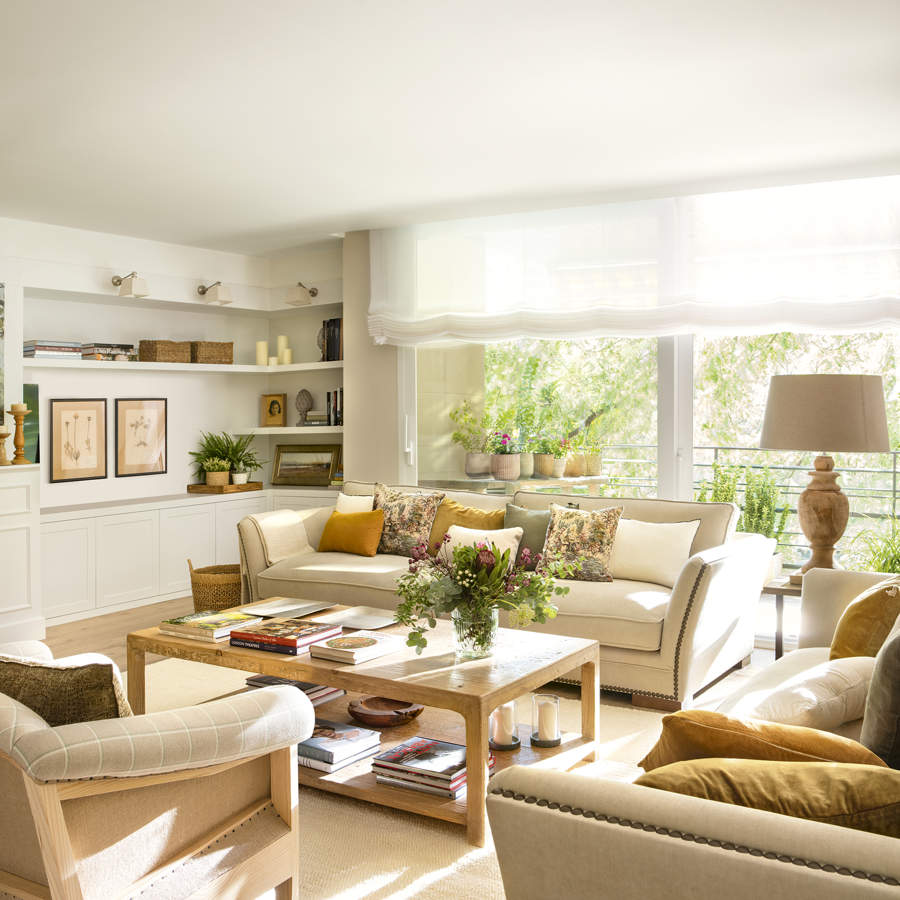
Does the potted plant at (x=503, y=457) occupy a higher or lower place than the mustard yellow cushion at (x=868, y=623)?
higher

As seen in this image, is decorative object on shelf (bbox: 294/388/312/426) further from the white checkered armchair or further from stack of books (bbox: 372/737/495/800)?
the white checkered armchair

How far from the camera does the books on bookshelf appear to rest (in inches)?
123

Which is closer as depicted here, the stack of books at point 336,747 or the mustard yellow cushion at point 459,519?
the stack of books at point 336,747

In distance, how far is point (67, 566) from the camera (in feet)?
19.0

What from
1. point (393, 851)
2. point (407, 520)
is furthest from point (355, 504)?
point (393, 851)

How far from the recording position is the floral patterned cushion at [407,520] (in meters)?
5.11

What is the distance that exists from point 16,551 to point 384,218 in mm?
A: 2945

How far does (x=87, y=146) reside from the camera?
416 cm

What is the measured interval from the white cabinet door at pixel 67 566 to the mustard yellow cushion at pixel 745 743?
4938mm

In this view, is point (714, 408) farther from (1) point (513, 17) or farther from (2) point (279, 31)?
(2) point (279, 31)

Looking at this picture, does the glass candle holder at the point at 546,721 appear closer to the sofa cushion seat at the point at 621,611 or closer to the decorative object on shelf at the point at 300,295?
the sofa cushion seat at the point at 621,611

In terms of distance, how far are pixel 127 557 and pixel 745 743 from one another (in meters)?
5.30

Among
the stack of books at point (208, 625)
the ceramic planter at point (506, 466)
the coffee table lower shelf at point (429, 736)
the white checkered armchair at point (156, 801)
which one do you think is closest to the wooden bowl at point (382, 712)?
the coffee table lower shelf at point (429, 736)

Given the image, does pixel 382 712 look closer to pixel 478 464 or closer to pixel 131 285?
pixel 478 464
